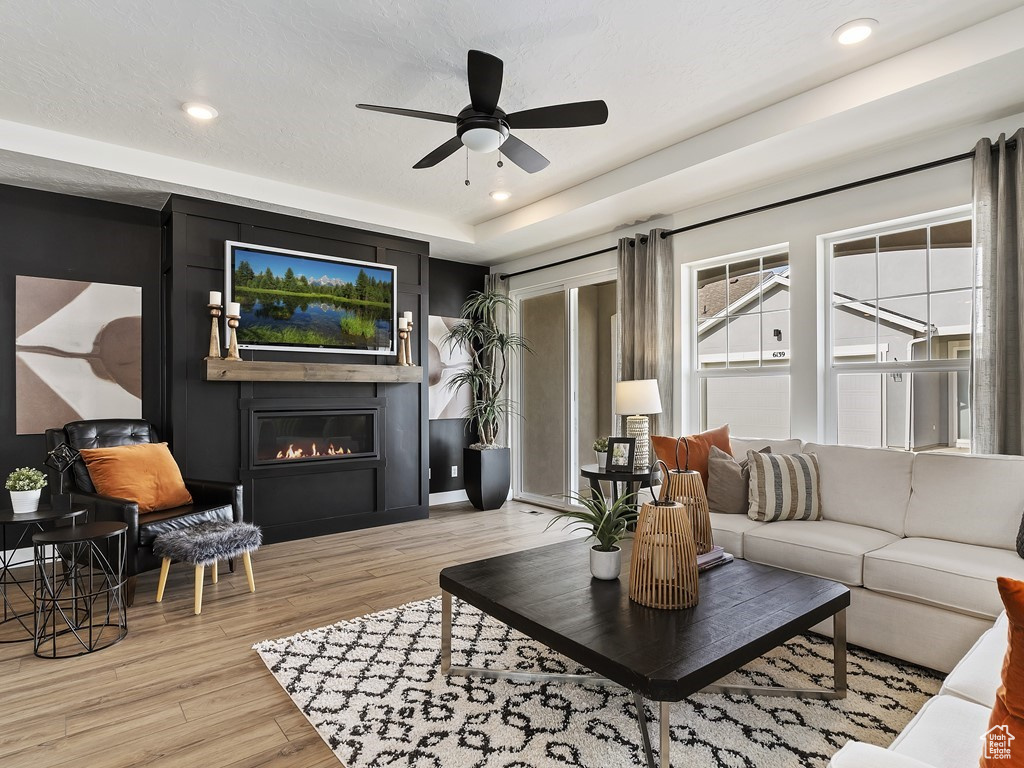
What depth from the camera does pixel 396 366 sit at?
5.18m

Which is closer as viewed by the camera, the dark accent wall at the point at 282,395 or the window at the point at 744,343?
the window at the point at 744,343

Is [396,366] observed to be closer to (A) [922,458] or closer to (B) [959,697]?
(A) [922,458]

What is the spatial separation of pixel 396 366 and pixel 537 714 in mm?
3583

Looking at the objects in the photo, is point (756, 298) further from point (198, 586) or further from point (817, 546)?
point (198, 586)

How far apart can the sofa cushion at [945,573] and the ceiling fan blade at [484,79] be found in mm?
2681

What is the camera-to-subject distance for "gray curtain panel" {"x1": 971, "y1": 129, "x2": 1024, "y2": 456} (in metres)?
2.88

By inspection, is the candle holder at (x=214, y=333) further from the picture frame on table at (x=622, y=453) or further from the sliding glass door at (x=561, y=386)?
the sliding glass door at (x=561, y=386)

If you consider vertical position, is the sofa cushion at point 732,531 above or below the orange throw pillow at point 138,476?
below

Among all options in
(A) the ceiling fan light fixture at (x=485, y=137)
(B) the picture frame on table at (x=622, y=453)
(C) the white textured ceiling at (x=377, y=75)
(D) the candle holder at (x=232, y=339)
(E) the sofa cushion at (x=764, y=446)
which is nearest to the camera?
(C) the white textured ceiling at (x=377, y=75)

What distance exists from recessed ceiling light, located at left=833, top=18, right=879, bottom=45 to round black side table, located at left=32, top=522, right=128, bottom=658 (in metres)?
4.09

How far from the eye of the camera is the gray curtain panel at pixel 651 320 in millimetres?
4578

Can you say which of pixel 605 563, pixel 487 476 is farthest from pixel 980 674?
pixel 487 476

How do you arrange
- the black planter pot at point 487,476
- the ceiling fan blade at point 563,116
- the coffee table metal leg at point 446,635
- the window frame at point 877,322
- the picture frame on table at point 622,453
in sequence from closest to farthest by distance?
the coffee table metal leg at point 446,635 < the ceiling fan blade at point 563,116 < the window frame at point 877,322 < the picture frame on table at point 622,453 < the black planter pot at point 487,476

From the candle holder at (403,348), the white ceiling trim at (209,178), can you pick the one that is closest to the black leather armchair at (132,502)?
the white ceiling trim at (209,178)
